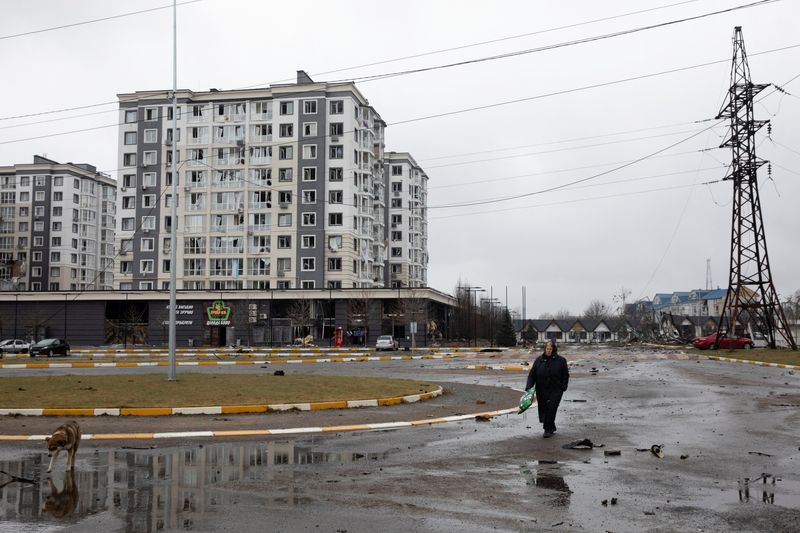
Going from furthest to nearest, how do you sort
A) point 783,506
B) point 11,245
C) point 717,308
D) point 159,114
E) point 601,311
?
point 601,311 < point 717,308 < point 11,245 < point 159,114 < point 783,506

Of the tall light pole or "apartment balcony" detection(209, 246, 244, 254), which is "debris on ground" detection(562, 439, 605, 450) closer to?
the tall light pole

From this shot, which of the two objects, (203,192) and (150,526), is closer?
(150,526)

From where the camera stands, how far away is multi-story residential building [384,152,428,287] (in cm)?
10706

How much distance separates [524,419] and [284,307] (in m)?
63.1

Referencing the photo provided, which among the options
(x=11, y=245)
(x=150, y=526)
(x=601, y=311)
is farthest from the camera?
(x=601, y=311)

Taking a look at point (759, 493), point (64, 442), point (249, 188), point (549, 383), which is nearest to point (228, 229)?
point (249, 188)

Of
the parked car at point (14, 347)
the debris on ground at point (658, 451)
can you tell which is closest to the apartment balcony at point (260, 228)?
the parked car at point (14, 347)

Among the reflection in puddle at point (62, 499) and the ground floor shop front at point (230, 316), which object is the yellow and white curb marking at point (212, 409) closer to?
the reflection in puddle at point (62, 499)

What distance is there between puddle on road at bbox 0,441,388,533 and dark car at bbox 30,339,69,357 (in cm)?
4453

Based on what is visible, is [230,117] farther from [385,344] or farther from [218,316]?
[385,344]

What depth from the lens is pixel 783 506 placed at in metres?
6.82

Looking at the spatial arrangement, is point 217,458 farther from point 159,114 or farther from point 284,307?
point 159,114

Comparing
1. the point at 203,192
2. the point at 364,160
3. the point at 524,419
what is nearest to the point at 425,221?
the point at 364,160

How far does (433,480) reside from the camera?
318 inches
